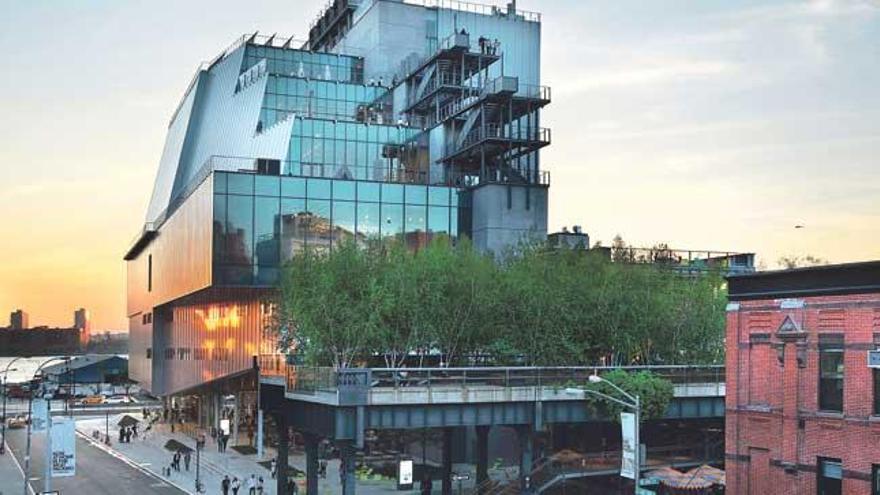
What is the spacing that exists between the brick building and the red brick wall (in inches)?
1.4

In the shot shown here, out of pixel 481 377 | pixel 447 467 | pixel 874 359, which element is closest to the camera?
pixel 874 359

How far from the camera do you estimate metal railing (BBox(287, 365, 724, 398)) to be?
164ft

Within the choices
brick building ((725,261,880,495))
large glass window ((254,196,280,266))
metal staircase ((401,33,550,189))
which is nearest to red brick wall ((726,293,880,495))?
brick building ((725,261,880,495))

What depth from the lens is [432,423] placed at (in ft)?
170

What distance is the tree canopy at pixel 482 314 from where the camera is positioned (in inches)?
2502

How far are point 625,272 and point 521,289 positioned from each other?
10.7 meters

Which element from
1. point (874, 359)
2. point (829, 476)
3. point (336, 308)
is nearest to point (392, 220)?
point (336, 308)

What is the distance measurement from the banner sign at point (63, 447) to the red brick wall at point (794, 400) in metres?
28.2

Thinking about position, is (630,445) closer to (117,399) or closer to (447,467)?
(447,467)

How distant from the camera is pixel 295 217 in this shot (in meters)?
86.8

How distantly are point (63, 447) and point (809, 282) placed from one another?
106 ft

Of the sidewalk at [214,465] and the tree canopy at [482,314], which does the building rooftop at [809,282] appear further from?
the sidewalk at [214,465]

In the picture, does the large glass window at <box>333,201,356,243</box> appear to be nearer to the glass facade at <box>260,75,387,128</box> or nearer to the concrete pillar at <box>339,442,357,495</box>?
the glass facade at <box>260,75,387,128</box>

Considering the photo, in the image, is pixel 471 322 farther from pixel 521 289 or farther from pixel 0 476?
pixel 0 476
